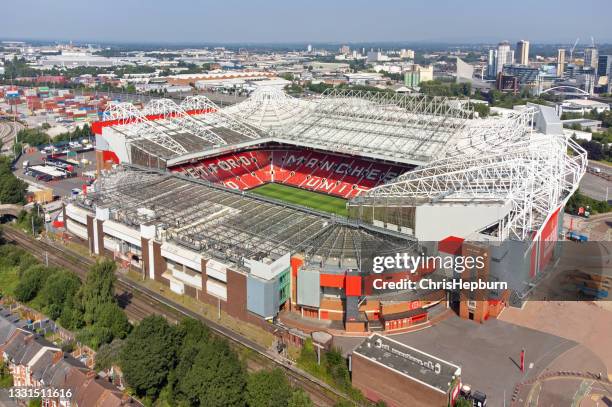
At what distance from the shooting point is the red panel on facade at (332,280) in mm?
29375

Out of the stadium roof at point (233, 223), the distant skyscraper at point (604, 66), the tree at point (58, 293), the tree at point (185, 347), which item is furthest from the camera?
the distant skyscraper at point (604, 66)

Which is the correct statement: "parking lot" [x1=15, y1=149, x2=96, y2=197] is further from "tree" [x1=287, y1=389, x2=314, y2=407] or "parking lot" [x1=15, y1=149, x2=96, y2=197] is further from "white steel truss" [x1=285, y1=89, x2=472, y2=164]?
"tree" [x1=287, y1=389, x2=314, y2=407]

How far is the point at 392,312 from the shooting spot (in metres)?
29.5

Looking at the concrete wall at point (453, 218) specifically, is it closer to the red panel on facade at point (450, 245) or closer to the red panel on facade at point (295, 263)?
the red panel on facade at point (450, 245)

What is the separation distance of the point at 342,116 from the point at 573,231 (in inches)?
1038

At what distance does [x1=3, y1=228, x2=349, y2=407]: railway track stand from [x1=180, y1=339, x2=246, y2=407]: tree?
406cm

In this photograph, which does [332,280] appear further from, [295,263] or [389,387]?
[389,387]

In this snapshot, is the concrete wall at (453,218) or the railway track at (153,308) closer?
the railway track at (153,308)

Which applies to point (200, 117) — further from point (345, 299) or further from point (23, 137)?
point (345, 299)

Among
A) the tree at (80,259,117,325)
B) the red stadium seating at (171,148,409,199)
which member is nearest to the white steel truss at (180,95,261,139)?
the red stadium seating at (171,148,409,199)

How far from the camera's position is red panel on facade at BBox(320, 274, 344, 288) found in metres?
29.4

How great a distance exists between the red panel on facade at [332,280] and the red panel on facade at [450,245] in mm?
7594

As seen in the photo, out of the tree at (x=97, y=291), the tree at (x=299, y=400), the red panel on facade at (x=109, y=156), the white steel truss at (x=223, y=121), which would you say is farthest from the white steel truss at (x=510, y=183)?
the red panel on facade at (x=109, y=156)

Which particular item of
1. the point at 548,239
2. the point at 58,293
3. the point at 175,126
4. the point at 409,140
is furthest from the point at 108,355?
the point at 175,126
